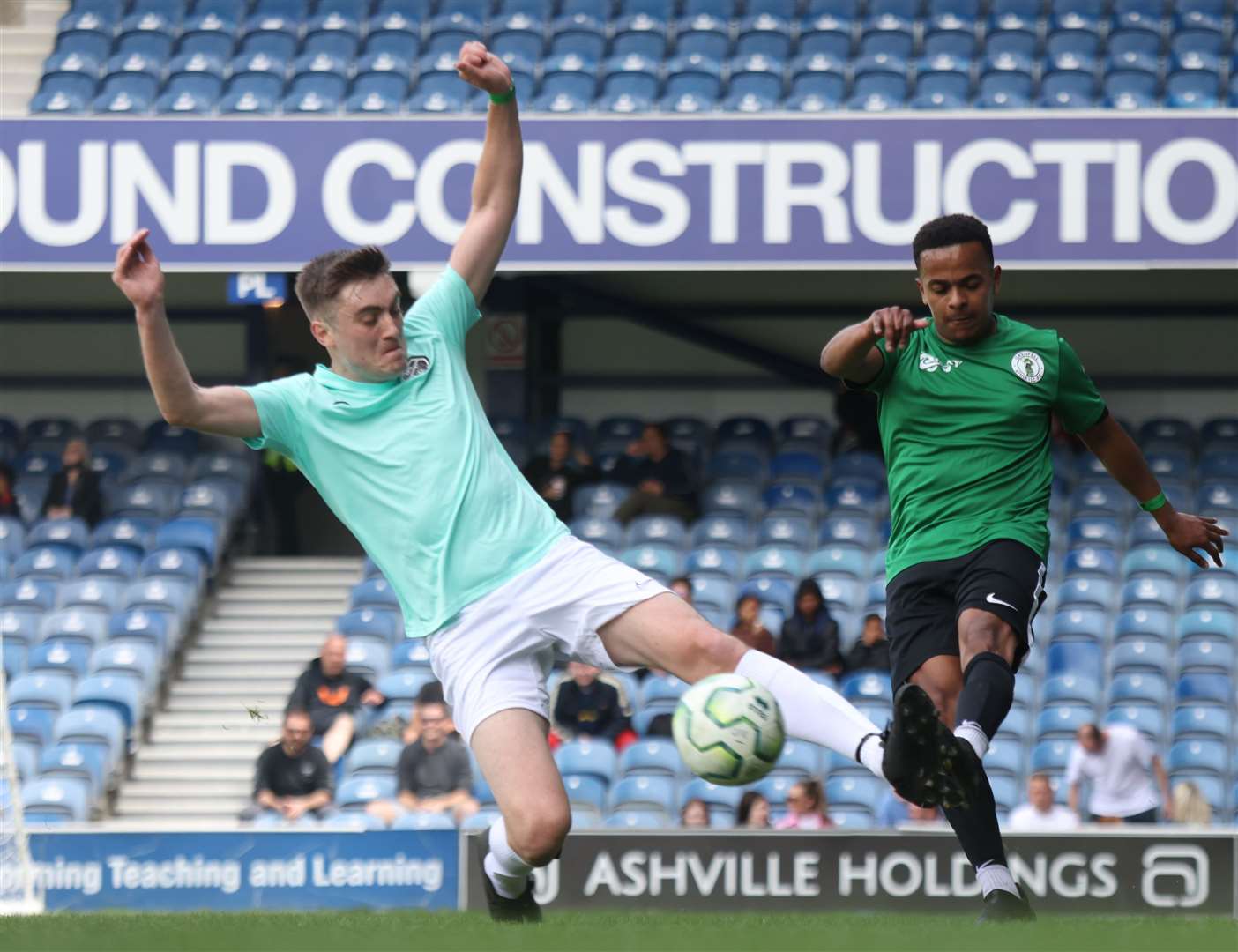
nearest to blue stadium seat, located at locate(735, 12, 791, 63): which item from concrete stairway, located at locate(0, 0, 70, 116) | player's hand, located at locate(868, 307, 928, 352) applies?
concrete stairway, located at locate(0, 0, 70, 116)

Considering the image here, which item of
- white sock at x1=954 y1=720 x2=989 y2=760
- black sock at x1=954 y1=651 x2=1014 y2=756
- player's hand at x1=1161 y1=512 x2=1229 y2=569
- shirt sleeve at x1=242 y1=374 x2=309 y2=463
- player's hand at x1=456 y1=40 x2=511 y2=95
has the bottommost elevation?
white sock at x1=954 y1=720 x2=989 y2=760

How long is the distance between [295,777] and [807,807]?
9.40 feet

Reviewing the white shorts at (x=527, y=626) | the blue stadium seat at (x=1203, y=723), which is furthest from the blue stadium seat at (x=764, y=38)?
A: the white shorts at (x=527, y=626)

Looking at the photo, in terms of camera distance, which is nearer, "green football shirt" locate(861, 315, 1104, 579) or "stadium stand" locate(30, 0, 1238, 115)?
"green football shirt" locate(861, 315, 1104, 579)

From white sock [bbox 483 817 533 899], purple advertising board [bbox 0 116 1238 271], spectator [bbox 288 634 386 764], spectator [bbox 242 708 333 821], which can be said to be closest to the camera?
white sock [bbox 483 817 533 899]

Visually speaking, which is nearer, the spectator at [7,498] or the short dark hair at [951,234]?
the short dark hair at [951,234]

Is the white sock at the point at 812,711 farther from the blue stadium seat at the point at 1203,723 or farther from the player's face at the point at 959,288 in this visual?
the blue stadium seat at the point at 1203,723

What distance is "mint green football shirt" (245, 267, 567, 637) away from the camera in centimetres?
529

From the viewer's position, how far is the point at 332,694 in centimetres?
1174

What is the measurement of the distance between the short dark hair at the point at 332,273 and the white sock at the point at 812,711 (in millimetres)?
1439

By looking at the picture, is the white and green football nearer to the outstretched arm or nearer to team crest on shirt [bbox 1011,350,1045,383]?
team crest on shirt [bbox 1011,350,1045,383]

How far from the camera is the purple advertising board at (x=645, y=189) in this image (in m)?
12.7

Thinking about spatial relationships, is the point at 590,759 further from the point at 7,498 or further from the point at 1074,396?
the point at 1074,396

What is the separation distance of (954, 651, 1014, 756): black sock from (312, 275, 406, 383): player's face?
1.71 m
